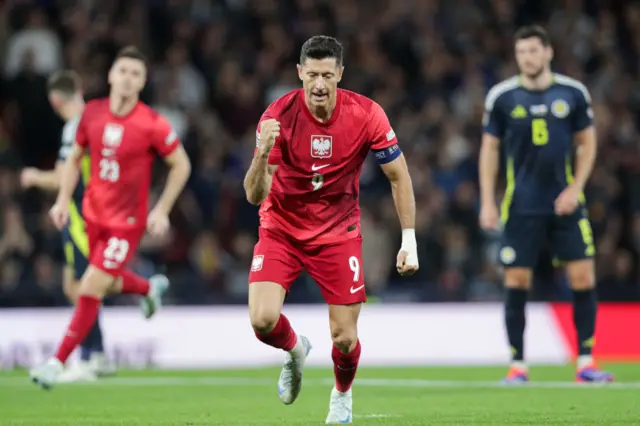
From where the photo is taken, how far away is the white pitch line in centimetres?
1027

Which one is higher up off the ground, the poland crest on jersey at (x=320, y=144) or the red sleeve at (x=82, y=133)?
the red sleeve at (x=82, y=133)

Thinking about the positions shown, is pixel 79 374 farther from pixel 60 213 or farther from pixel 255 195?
pixel 255 195

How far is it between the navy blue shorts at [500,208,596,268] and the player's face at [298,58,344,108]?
3683 mm

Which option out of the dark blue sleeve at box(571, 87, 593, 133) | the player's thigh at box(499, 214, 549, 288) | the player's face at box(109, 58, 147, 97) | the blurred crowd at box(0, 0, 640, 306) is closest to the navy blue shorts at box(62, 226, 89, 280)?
the player's face at box(109, 58, 147, 97)

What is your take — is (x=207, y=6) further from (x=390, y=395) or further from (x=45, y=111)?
(x=390, y=395)

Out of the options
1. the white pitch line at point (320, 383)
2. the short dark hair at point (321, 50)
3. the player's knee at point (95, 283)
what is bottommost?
the white pitch line at point (320, 383)

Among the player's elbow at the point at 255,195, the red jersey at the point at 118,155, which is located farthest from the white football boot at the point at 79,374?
the player's elbow at the point at 255,195

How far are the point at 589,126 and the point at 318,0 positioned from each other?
28.7ft

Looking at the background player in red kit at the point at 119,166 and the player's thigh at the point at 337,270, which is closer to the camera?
the player's thigh at the point at 337,270

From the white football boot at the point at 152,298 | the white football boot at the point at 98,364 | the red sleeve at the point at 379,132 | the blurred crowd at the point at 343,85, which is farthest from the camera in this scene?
the blurred crowd at the point at 343,85

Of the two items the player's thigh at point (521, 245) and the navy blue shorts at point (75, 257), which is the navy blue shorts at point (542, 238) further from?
the navy blue shorts at point (75, 257)

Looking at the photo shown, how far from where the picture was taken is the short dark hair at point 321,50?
7.33 meters

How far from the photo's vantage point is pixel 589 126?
35.0 feet

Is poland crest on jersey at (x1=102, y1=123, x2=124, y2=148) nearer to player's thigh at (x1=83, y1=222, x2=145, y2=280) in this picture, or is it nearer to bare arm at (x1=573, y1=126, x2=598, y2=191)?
player's thigh at (x1=83, y1=222, x2=145, y2=280)
